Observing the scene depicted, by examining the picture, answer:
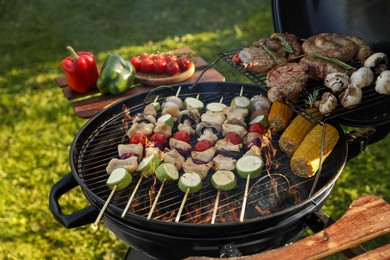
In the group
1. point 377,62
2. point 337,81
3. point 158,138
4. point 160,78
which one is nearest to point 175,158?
point 158,138

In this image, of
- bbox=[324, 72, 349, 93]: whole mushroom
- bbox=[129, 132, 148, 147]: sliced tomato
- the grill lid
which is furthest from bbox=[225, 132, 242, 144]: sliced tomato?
the grill lid

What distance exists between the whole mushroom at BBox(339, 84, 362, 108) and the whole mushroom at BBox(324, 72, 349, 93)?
0.08m

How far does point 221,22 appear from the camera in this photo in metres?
8.97

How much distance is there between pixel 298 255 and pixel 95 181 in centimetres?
152

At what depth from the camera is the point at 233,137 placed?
3.23 metres

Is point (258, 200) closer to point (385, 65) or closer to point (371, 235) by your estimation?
point (371, 235)

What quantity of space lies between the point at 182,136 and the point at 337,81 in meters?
1.17

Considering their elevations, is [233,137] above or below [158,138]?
above

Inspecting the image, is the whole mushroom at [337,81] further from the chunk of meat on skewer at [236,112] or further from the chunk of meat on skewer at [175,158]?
the chunk of meat on skewer at [175,158]

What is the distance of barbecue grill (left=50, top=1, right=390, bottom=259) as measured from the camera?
2447 millimetres

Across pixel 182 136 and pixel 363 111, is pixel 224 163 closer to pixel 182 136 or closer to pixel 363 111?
pixel 182 136

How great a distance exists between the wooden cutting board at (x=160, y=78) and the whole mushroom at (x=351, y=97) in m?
2.44

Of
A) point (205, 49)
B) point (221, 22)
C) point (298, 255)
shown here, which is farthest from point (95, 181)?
point (221, 22)

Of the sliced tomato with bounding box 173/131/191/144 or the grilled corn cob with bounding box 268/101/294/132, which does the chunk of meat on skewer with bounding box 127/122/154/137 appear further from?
the grilled corn cob with bounding box 268/101/294/132
